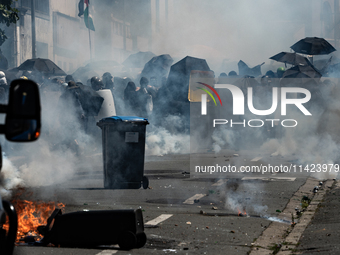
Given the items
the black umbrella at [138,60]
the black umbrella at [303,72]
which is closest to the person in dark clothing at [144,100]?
the black umbrella at [303,72]

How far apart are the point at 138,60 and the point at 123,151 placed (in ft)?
70.0

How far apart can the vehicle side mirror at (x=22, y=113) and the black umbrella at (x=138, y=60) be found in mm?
26320

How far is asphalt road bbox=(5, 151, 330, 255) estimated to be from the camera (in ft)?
17.3

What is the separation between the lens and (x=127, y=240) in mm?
4914

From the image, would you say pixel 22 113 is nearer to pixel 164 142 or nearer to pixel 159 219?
pixel 159 219

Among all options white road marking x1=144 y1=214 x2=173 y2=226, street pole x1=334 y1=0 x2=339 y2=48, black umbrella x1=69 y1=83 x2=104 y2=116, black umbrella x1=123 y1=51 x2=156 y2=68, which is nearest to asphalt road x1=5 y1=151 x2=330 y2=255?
Result: white road marking x1=144 y1=214 x2=173 y2=226

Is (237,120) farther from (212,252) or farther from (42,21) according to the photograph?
(42,21)

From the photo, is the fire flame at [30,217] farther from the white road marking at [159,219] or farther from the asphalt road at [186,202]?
the white road marking at [159,219]

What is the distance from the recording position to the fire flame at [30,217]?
5.30 m

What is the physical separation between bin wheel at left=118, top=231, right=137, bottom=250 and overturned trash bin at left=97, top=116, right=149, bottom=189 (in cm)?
375

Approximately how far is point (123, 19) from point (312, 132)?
1348 inches

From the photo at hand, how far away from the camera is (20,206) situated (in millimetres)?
5898

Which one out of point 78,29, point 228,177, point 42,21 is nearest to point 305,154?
point 228,177

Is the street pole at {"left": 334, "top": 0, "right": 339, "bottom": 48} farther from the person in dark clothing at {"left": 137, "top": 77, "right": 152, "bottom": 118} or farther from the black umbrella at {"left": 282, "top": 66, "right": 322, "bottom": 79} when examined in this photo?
the person in dark clothing at {"left": 137, "top": 77, "right": 152, "bottom": 118}
